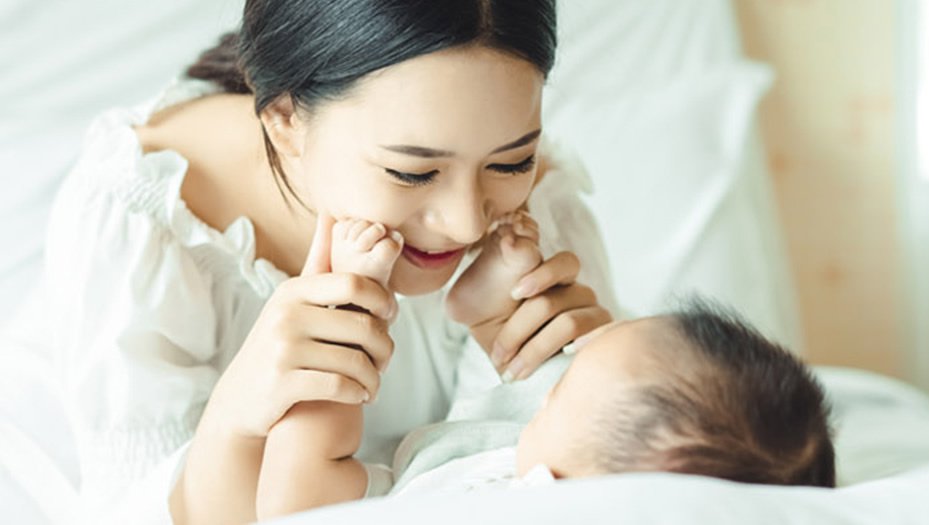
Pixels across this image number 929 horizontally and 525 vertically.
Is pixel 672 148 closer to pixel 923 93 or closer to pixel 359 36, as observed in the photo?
pixel 923 93

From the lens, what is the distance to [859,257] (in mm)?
2197

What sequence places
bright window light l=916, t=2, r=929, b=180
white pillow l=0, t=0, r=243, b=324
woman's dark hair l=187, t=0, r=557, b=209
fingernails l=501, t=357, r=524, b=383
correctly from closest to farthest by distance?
woman's dark hair l=187, t=0, r=557, b=209 → fingernails l=501, t=357, r=524, b=383 → white pillow l=0, t=0, r=243, b=324 → bright window light l=916, t=2, r=929, b=180

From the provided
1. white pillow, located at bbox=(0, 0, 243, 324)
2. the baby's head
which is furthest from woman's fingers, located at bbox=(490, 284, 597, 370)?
white pillow, located at bbox=(0, 0, 243, 324)

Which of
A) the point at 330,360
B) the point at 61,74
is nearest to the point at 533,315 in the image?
the point at 330,360

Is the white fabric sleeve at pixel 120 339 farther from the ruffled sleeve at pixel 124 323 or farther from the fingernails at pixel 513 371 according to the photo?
the fingernails at pixel 513 371

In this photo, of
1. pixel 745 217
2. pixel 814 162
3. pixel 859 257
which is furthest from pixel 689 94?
pixel 859 257

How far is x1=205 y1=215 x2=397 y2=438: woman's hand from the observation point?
0.94 meters

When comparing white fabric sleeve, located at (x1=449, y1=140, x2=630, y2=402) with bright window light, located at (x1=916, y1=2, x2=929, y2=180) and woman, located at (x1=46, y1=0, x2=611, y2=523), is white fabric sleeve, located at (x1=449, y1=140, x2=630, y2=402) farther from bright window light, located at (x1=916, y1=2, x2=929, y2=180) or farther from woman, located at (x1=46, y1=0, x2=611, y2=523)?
bright window light, located at (x1=916, y1=2, x2=929, y2=180)

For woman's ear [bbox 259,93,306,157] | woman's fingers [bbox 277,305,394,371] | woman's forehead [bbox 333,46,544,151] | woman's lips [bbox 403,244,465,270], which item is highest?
woman's forehead [bbox 333,46,544,151]

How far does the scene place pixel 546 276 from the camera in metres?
1.08

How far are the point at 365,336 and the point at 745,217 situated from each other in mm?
898

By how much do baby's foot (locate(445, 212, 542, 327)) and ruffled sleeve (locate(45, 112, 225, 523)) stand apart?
0.87 ft

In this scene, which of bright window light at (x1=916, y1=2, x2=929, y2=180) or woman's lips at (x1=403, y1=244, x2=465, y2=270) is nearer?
woman's lips at (x1=403, y1=244, x2=465, y2=270)

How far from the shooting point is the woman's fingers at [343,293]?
93 cm
